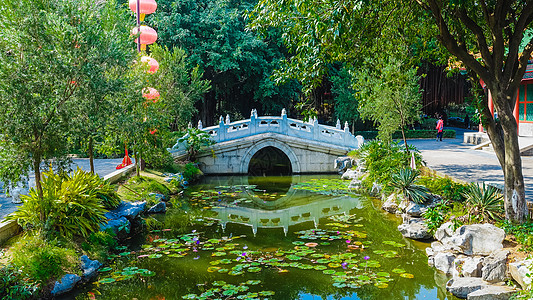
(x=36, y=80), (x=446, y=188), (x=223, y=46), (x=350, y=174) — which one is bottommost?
(x=350, y=174)

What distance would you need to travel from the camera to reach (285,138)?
18.2 metres

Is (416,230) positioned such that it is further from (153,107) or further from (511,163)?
(153,107)

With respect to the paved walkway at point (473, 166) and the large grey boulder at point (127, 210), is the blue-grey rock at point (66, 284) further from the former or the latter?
the paved walkway at point (473, 166)

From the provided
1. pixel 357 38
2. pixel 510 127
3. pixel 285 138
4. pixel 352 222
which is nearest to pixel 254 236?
pixel 352 222

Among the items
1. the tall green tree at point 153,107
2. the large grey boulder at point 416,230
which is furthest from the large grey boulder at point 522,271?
the tall green tree at point 153,107

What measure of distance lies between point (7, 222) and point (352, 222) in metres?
6.55

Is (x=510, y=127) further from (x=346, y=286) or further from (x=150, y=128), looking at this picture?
(x=150, y=128)

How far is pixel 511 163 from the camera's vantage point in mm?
7234

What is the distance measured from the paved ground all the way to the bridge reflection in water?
3656 mm

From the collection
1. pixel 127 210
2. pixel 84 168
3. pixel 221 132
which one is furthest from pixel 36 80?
pixel 221 132

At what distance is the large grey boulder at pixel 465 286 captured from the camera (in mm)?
6242

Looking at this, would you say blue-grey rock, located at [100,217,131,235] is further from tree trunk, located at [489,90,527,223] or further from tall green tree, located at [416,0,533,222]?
tree trunk, located at [489,90,527,223]

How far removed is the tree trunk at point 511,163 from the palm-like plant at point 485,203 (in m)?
0.31

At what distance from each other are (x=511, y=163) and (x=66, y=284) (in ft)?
21.6
